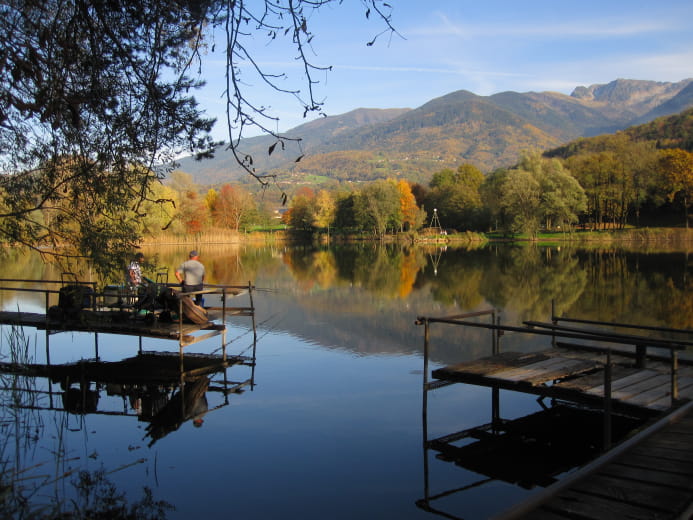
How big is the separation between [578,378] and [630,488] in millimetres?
4446

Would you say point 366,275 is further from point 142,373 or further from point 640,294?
point 142,373

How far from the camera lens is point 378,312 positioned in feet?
77.0

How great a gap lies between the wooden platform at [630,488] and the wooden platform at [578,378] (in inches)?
80.2

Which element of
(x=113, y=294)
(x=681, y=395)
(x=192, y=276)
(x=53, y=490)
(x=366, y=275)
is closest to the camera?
(x=53, y=490)

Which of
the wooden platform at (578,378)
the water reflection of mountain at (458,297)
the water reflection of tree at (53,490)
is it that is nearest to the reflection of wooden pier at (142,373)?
the water reflection of tree at (53,490)

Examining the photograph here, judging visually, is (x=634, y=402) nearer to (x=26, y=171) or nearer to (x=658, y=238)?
(x=26, y=171)

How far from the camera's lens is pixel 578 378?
9273 mm

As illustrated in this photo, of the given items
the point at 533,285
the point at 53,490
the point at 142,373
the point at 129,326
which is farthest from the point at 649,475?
the point at 533,285

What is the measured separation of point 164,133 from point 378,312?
1625cm

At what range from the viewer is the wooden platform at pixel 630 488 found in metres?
4.57

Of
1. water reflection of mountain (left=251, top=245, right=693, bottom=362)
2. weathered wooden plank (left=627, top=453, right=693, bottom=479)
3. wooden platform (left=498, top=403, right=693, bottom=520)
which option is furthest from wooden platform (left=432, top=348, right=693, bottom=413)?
water reflection of mountain (left=251, top=245, right=693, bottom=362)

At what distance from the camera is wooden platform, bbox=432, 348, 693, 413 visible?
8203 millimetres

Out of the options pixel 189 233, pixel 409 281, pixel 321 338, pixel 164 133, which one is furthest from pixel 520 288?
pixel 189 233

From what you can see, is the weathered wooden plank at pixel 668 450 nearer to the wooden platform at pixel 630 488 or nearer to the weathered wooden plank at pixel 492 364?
the wooden platform at pixel 630 488
